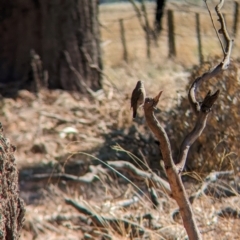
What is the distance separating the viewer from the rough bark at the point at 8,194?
2.90 m

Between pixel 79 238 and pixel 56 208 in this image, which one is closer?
pixel 79 238

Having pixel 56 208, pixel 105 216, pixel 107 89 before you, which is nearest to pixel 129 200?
pixel 105 216

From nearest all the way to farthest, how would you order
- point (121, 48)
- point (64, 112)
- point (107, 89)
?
point (64, 112), point (107, 89), point (121, 48)

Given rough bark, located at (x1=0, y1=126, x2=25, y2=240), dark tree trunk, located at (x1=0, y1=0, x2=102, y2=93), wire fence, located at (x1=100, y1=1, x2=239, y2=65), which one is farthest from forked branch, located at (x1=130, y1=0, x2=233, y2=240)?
wire fence, located at (x1=100, y1=1, x2=239, y2=65)

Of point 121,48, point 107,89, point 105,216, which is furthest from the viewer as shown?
point 121,48

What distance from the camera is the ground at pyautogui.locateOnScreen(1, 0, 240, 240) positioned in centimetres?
471

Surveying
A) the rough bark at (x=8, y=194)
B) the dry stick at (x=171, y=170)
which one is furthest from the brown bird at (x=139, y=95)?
the rough bark at (x=8, y=194)

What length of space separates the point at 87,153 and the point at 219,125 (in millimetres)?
1081

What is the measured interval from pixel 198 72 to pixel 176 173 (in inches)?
111

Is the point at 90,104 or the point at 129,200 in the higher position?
the point at 129,200

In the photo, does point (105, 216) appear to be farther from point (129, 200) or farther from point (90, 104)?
point (90, 104)

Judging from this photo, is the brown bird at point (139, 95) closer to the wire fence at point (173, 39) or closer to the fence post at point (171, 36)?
the wire fence at point (173, 39)

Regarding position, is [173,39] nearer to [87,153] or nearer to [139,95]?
[87,153]

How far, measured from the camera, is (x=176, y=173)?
10.1ft
